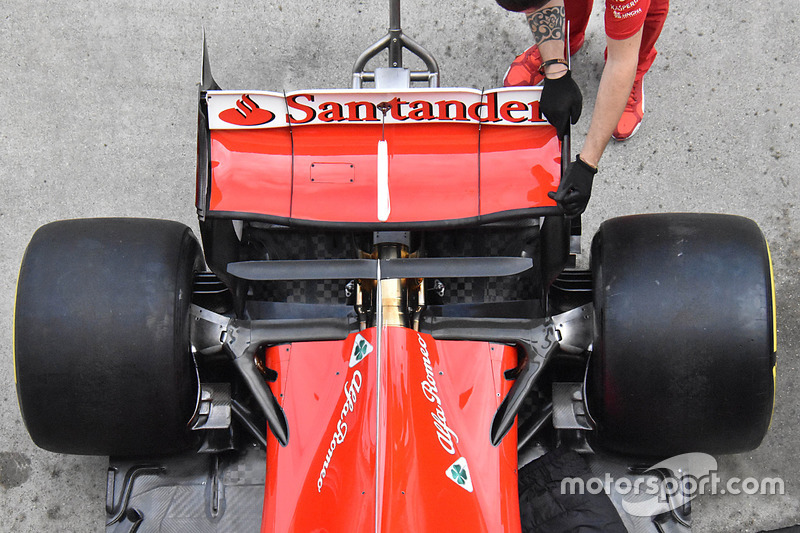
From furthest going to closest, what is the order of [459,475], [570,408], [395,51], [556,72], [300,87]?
1. [300,87]
2. [395,51]
3. [556,72]
4. [570,408]
5. [459,475]

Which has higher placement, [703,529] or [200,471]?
[200,471]

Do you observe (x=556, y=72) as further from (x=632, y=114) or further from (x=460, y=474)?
(x=460, y=474)

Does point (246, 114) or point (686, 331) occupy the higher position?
point (246, 114)

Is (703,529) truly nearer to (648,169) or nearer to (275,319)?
(648,169)

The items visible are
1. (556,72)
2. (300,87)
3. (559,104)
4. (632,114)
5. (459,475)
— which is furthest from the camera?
(300,87)

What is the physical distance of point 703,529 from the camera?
7.58 ft

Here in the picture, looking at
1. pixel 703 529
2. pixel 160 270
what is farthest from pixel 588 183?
pixel 703 529

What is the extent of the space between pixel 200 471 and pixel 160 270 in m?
0.67

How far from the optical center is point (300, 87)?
280 centimetres

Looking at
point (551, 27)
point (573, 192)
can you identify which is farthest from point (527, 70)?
point (573, 192)

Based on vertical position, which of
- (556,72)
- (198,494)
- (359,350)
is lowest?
(198,494)

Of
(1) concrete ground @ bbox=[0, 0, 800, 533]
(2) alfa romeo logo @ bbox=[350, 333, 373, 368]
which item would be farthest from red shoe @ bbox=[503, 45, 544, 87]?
(2) alfa romeo logo @ bbox=[350, 333, 373, 368]

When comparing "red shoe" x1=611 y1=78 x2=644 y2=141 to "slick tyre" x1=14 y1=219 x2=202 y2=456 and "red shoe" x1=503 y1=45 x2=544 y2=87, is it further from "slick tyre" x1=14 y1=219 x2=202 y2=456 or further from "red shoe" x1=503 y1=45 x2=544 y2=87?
"slick tyre" x1=14 y1=219 x2=202 y2=456

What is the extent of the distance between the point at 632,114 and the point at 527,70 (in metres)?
0.46
